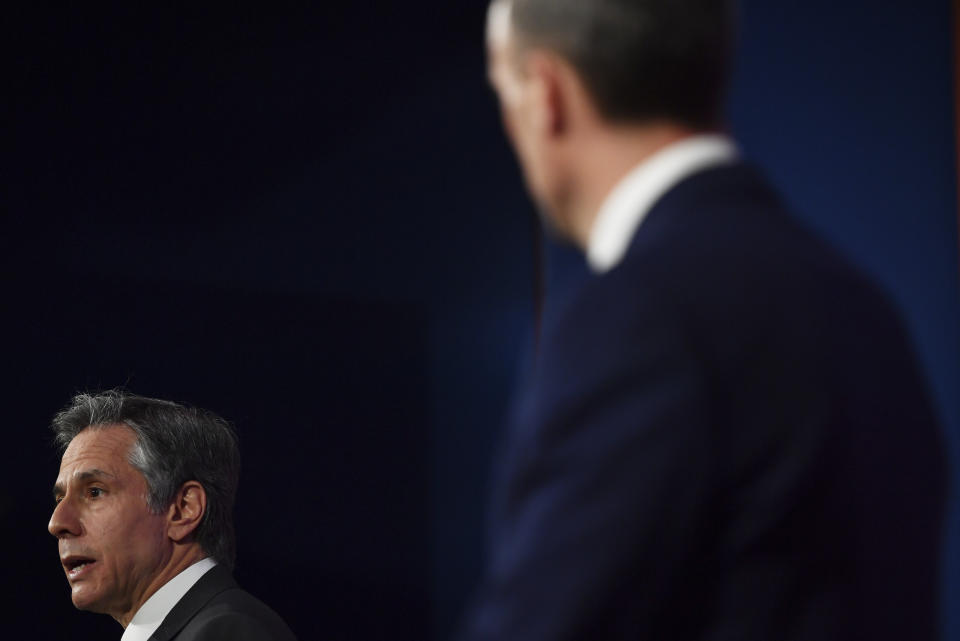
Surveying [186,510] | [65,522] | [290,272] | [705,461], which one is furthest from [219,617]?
[705,461]

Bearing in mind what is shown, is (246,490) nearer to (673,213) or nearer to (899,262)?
(899,262)

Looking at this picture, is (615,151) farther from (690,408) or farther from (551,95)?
(690,408)

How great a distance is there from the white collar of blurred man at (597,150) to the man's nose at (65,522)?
1.92 metres

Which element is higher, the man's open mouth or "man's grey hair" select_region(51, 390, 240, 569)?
"man's grey hair" select_region(51, 390, 240, 569)

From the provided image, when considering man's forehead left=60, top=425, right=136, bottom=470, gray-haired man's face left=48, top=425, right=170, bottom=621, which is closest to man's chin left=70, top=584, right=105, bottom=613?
gray-haired man's face left=48, top=425, right=170, bottom=621

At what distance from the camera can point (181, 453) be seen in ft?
8.11

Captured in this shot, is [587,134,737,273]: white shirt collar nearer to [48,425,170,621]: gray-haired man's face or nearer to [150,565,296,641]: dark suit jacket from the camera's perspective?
[150,565,296,641]: dark suit jacket

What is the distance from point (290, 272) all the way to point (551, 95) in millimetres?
2714

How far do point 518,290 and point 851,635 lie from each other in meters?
2.85

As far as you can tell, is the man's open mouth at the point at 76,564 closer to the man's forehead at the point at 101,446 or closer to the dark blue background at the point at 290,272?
the man's forehead at the point at 101,446

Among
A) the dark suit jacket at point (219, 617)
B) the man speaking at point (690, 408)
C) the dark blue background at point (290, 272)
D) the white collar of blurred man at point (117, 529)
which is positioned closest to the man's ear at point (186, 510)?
the white collar of blurred man at point (117, 529)

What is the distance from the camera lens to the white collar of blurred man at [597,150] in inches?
28.4

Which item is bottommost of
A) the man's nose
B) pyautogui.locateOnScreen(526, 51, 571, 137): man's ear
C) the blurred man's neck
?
the man's nose

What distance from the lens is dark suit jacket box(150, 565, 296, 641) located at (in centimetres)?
202
